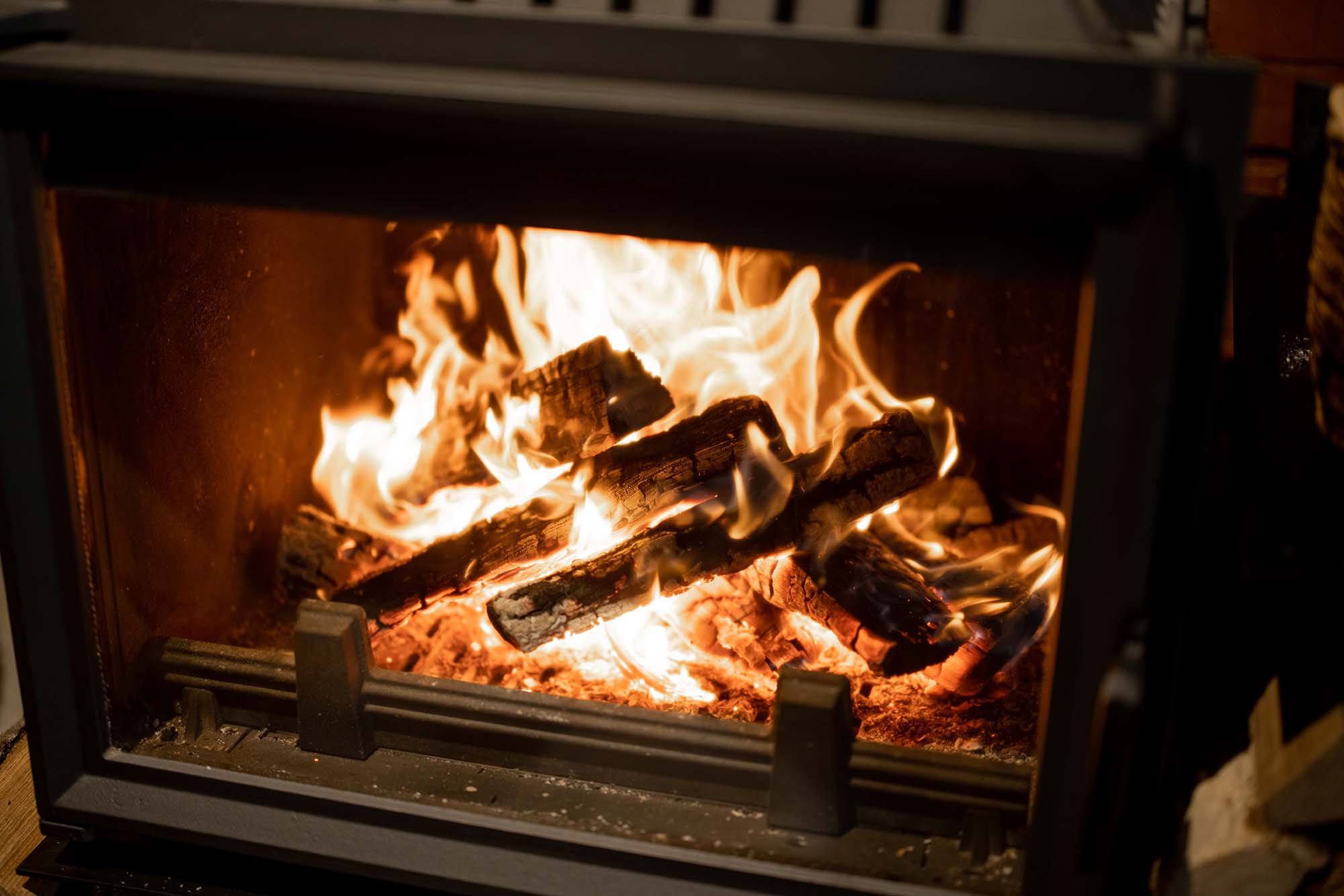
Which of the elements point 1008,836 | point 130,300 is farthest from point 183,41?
point 1008,836

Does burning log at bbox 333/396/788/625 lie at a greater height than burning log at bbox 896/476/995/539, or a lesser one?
greater

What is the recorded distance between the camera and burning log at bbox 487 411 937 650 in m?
1.21

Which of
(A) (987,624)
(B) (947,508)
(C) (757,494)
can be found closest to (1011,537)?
(B) (947,508)

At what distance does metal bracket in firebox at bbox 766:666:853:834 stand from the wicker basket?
53cm

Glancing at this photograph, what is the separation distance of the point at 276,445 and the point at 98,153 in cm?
59

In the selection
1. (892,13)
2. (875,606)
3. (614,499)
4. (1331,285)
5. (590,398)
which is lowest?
(875,606)

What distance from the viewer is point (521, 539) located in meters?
1.27

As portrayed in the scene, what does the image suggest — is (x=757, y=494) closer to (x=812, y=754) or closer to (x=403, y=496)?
(x=812, y=754)

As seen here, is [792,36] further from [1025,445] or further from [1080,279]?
[1025,445]

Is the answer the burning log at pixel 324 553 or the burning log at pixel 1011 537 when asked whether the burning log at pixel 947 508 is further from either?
the burning log at pixel 324 553

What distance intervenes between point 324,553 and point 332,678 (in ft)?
1.23

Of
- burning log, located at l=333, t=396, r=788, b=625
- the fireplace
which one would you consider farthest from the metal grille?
burning log, located at l=333, t=396, r=788, b=625

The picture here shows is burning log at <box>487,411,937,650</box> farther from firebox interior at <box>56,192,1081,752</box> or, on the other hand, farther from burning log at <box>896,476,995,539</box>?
burning log at <box>896,476,995,539</box>

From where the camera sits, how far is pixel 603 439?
1.38m
